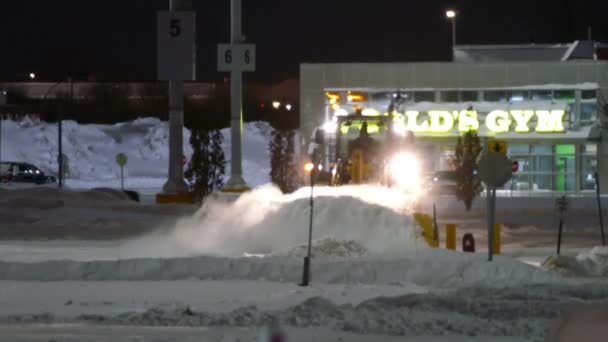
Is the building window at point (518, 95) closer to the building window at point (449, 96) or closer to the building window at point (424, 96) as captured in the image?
the building window at point (449, 96)

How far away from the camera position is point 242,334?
12789mm

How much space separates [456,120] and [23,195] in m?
27.2

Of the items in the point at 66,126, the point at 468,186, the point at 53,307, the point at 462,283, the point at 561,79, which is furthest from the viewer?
the point at 66,126

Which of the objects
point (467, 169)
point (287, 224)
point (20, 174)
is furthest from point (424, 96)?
point (287, 224)

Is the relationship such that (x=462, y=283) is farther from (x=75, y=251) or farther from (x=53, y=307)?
(x=75, y=251)

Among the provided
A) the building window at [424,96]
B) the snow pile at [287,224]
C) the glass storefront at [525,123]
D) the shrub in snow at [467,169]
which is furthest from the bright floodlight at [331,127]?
the building window at [424,96]

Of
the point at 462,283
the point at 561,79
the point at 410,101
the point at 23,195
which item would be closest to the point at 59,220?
the point at 23,195

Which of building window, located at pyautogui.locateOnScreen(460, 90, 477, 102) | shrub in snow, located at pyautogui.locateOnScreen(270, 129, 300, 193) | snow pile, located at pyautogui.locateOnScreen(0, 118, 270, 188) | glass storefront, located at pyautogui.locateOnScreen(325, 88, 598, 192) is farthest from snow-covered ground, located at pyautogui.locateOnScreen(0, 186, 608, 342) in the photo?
snow pile, located at pyautogui.locateOnScreen(0, 118, 270, 188)

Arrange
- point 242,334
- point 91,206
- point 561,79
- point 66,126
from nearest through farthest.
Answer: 1. point 242,334
2. point 91,206
3. point 561,79
4. point 66,126

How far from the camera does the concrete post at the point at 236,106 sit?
30.0 meters

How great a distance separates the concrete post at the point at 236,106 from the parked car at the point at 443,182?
21.4 metres

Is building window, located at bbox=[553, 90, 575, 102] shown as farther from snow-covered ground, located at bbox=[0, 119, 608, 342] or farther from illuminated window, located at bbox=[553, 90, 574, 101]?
snow-covered ground, located at bbox=[0, 119, 608, 342]

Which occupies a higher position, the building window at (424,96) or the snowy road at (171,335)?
the building window at (424,96)

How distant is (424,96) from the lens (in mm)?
59406
